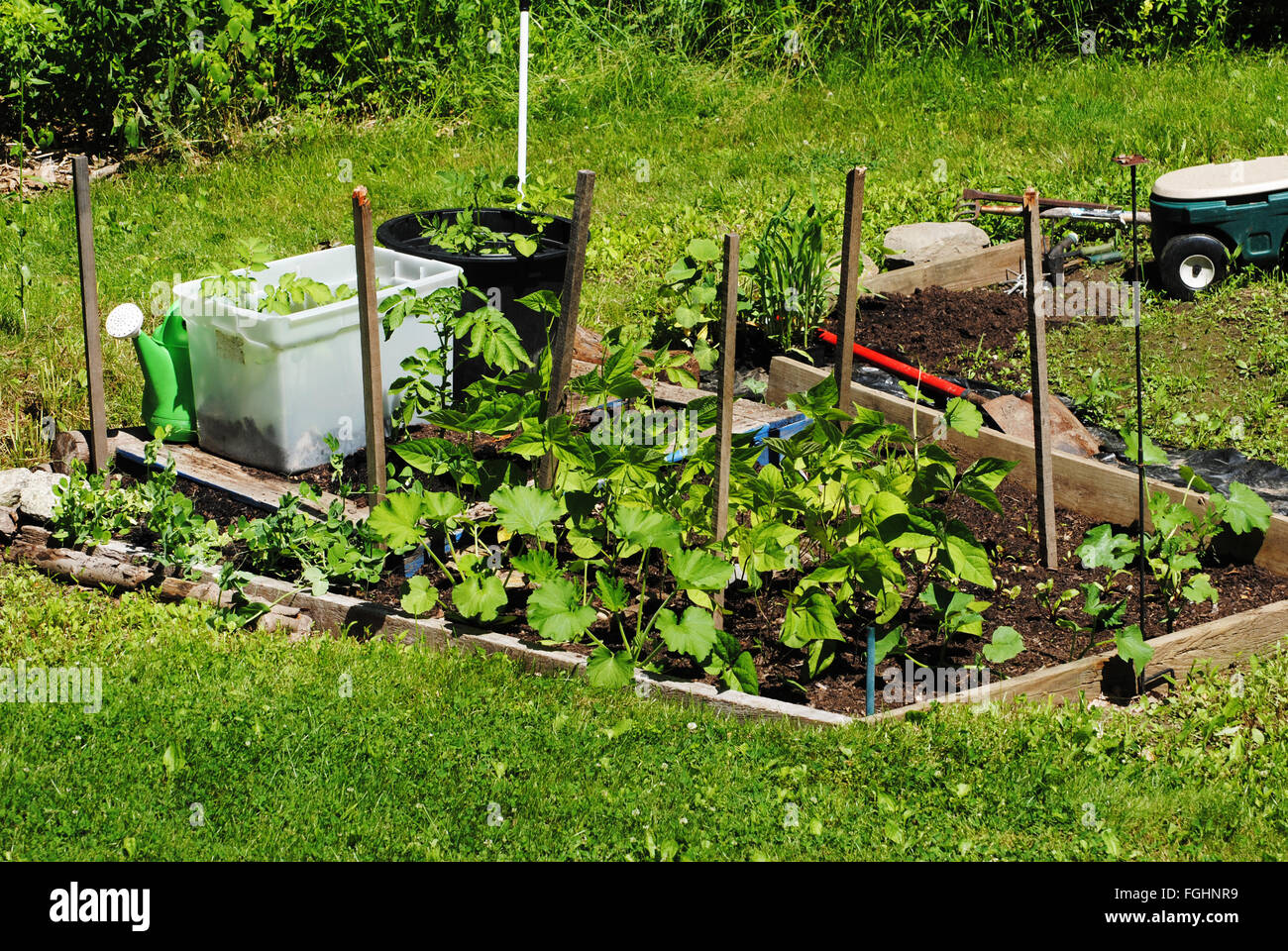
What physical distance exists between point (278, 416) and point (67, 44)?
5504mm

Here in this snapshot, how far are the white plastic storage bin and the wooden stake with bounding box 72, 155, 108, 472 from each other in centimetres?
33

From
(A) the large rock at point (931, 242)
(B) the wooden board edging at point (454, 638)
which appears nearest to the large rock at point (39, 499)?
(B) the wooden board edging at point (454, 638)

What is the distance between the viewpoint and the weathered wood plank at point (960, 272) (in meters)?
6.56

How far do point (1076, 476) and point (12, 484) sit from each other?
3.84m

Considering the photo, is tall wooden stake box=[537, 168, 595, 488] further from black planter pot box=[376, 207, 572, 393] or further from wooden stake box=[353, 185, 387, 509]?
black planter pot box=[376, 207, 572, 393]

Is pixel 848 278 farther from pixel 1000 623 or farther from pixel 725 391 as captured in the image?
pixel 1000 623

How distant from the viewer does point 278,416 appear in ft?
15.9

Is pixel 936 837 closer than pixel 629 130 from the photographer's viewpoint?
Yes

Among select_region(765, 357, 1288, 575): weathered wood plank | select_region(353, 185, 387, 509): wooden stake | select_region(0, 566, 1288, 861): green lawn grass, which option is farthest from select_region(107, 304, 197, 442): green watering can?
select_region(765, 357, 1288, 575): weathered wood plank

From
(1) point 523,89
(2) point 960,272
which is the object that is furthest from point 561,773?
(2) point 960,272

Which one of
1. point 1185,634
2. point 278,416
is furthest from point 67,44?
point 1185,634

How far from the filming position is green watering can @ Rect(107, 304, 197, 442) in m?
5.05
